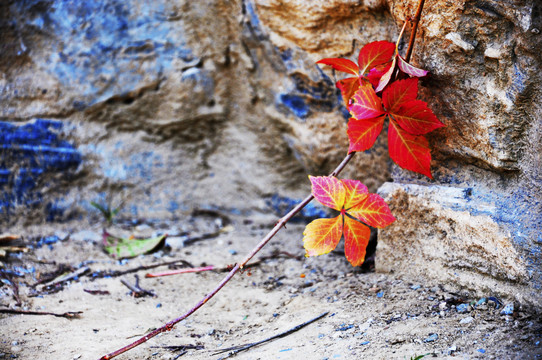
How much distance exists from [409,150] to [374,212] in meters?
0.20

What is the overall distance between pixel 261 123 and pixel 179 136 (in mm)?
414

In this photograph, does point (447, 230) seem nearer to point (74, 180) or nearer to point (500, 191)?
point (500, 191)

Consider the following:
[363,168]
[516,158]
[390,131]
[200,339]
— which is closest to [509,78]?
[516,158]

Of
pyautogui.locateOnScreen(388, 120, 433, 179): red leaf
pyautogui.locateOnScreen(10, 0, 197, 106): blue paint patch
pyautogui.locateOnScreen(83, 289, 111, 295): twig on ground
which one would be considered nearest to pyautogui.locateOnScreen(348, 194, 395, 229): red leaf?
pyautogui.locateOnScreen(388, 120, 433, 179): red leaf

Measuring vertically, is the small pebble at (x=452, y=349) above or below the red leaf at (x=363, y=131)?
below

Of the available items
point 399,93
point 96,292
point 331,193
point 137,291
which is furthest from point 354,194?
point 96,292

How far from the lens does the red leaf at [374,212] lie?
1.25 meters

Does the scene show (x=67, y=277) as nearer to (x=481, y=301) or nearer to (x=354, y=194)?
(x=354, y=194)

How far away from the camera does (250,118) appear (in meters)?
2.19

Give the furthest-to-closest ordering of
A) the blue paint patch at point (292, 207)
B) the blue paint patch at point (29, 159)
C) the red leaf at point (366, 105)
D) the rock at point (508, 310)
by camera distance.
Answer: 1. the blue paint patch at point (292, 207)
2. the blue paint patch at point (29, 159)
3. the red leaf at point (366, 105)
4. the rock at point (508, 310)

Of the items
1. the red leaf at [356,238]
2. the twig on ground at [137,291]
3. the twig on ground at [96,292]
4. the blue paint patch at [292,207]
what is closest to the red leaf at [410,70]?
the red leaf at [356,238]

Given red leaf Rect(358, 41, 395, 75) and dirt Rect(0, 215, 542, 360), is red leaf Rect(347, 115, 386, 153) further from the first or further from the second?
dirt Rect(0, 215, 542, 360)

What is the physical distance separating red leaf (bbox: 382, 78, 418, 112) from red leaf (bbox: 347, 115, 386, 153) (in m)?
0.05

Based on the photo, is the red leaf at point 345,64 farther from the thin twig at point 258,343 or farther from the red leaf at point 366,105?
the thin twig at point 258,343
